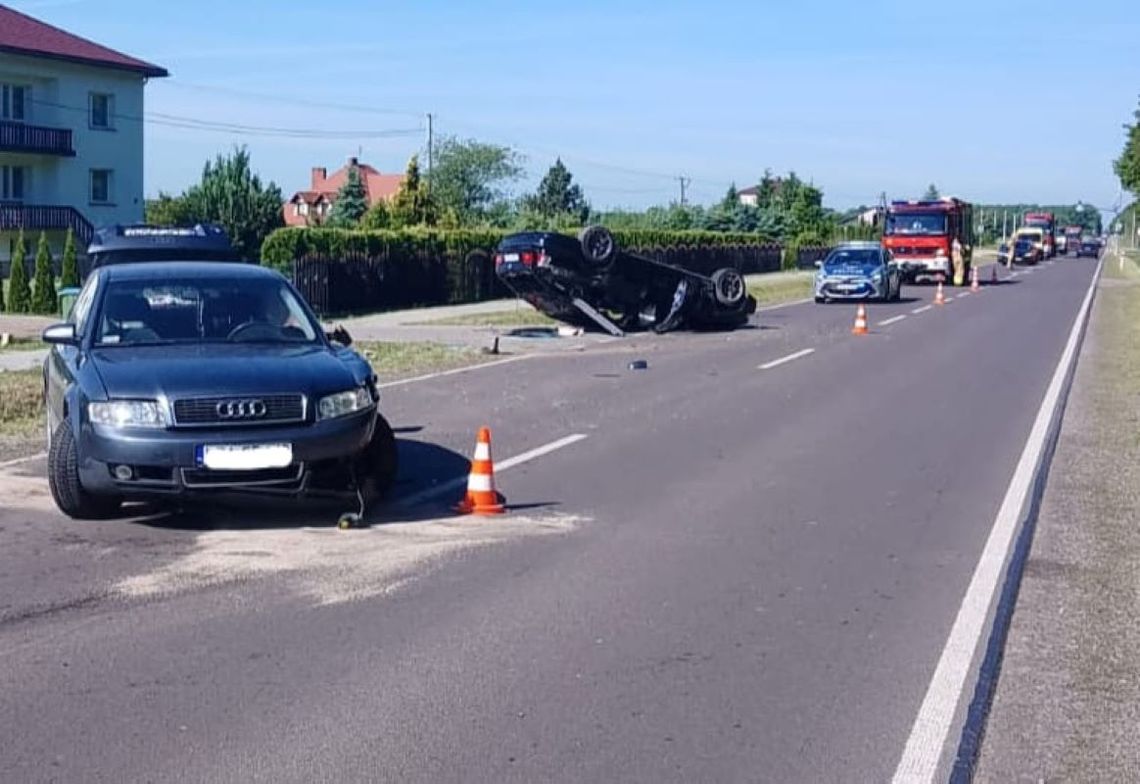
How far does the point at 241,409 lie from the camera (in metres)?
9.08

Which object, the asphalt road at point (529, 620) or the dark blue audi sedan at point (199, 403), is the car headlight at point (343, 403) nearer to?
the dark blue audi sedan at point (199, 403)

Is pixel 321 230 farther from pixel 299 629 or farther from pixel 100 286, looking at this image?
pixel 299 629

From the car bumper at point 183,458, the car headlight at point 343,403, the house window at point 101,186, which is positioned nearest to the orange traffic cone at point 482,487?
the car headlight at point 343,403

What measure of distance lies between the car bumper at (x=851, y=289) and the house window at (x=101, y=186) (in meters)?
30.2

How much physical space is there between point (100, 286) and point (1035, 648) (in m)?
6.50

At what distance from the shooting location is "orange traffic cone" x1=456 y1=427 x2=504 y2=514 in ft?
33.5

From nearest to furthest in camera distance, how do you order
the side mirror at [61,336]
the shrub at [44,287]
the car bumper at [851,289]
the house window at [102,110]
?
the side mirror at [61,336], the shrub at [44,287], the car bumper at [851,289], the house window at [102,110]

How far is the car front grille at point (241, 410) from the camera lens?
29.6ft

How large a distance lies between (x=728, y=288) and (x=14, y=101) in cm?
3647

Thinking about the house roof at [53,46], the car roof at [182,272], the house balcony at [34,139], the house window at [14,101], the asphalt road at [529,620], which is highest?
the house roof at [53,46]

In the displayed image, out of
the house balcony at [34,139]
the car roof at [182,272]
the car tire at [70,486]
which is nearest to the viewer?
the car tire at [70,486]

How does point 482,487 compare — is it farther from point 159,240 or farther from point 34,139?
point 34,139

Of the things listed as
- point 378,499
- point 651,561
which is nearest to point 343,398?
point 378,499

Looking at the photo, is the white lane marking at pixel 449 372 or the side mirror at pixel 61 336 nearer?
the side mirror at pixel 61 336
